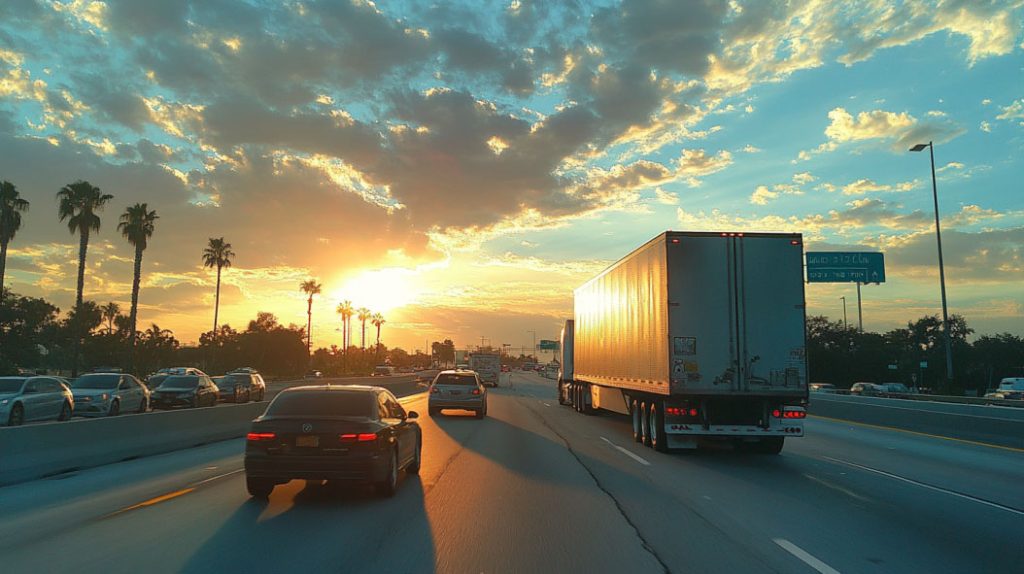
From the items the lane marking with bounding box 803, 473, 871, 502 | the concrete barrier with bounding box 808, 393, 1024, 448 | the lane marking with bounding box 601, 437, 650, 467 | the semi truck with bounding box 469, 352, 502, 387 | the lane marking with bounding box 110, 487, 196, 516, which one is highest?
the semi truck with bounding box 469, 352, 502, 387

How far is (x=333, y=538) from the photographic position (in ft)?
24.5

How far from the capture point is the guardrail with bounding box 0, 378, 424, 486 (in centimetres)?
1200

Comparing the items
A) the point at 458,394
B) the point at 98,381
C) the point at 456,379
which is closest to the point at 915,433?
the point at 458,394

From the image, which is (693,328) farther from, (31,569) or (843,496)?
(31,569)

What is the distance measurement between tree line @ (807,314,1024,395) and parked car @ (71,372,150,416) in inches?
2785

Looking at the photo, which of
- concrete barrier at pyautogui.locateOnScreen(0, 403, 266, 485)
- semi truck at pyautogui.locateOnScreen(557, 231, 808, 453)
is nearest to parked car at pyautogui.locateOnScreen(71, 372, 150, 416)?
concrete barrier at pyautogui.locateOnScreen(0, 403, 266, 485)

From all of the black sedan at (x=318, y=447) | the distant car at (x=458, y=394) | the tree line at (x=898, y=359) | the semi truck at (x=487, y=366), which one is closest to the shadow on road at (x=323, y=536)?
the black sedan at (x=318, y=447)

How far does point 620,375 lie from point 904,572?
12.5 metres

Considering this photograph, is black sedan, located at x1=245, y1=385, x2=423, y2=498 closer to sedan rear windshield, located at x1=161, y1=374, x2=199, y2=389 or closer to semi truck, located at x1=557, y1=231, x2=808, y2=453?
semi truck, located at x1=557, y1=231, x2=808, y2=453

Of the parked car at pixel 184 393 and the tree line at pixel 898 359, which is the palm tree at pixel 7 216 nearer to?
the parked car at pixel 184 393

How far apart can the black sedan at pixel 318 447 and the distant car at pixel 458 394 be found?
55.1ft

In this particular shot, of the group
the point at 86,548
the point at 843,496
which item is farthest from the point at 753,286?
the point at 86,548

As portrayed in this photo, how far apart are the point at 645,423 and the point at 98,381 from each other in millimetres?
19455

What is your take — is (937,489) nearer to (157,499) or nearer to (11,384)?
(157,499)
